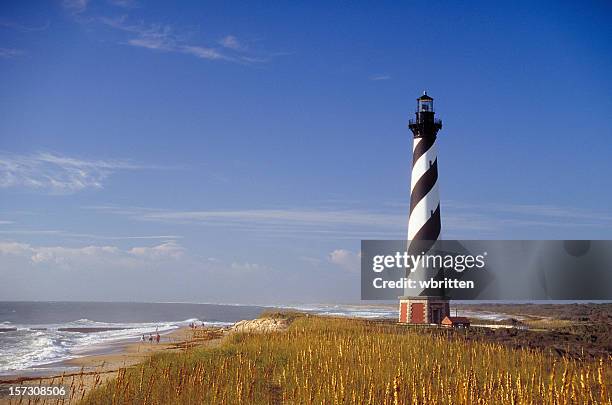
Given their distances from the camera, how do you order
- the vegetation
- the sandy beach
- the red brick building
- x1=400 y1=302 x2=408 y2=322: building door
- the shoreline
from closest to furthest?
the vegetation
the sandy beach
the shoreline
the red brick building
x1=400 y1=302 x2=408 y2=322: building door

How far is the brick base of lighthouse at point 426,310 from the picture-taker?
30547 mm

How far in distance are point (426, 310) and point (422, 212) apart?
531 centimetres

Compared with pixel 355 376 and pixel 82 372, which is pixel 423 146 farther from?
pixel 82 372

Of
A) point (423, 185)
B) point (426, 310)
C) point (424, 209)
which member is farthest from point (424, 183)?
point (426, 310)

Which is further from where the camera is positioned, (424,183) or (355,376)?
(424,183)

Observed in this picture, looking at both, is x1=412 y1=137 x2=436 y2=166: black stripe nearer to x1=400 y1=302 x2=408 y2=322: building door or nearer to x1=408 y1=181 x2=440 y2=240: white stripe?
x1=408 y1=181 x2=440 y2=240: white stripe

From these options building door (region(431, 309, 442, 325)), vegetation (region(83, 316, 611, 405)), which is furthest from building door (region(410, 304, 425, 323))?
vegetation (region(83, 316, 611, 405))

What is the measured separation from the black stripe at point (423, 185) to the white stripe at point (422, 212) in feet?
0.64

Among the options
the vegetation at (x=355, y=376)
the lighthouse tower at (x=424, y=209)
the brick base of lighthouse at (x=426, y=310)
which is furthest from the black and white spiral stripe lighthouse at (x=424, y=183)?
the vegetation at (x=355, y=376)

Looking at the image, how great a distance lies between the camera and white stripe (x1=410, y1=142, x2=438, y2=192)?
30.9 meters

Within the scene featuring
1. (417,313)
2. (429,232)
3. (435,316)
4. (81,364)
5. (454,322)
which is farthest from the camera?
(417,313)

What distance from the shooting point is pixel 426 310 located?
3048 centimetres

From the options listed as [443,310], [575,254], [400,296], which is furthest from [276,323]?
[575,254]

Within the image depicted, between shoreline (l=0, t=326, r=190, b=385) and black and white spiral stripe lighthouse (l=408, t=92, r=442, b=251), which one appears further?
black and white spiral stripe lighthouse (l=408, t=92, r=442, b=251)
